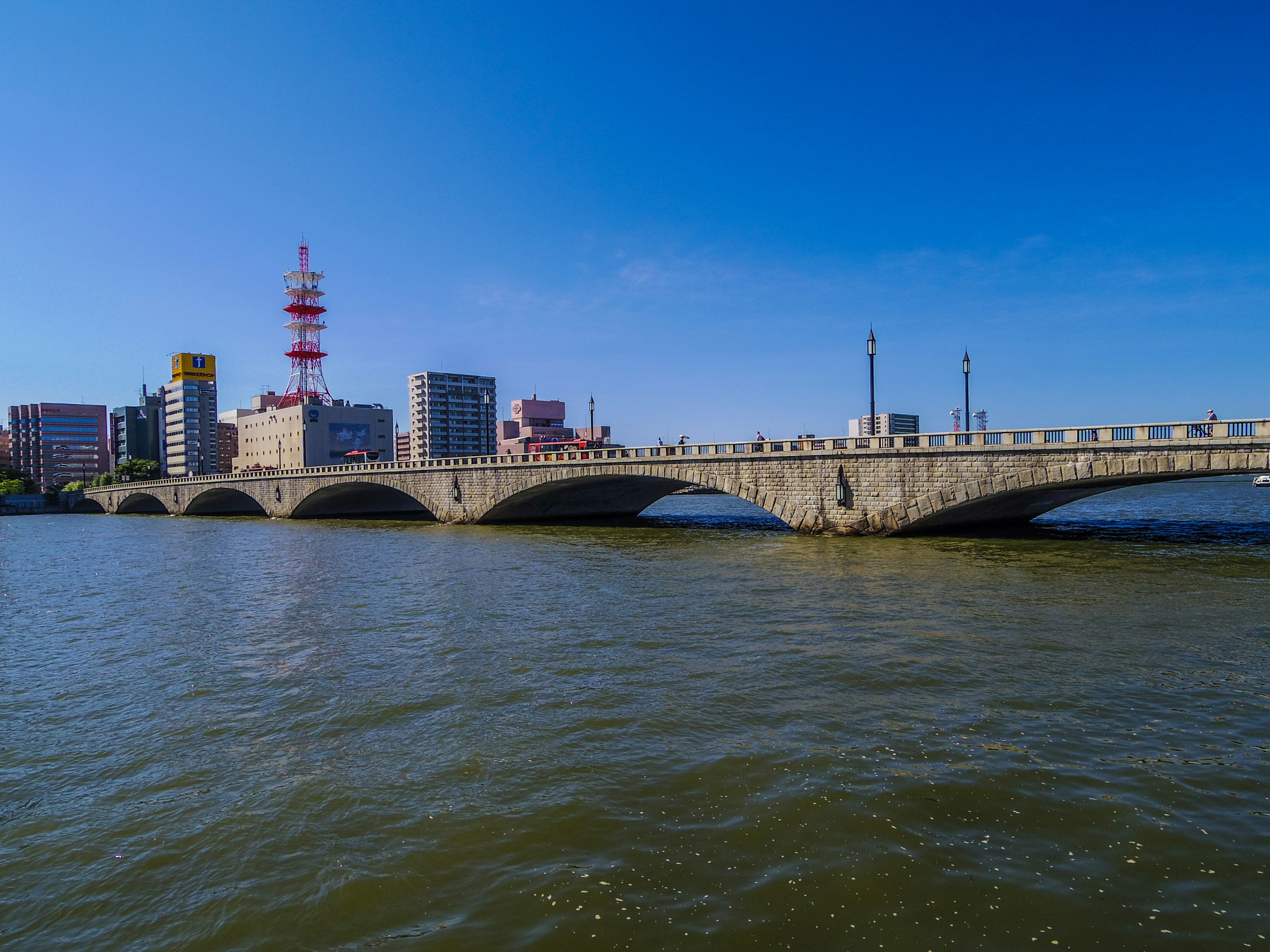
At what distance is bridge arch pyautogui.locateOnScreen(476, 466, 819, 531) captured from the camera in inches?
1686

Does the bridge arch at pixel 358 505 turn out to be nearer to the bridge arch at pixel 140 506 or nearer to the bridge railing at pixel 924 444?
the bridge railing at pixel 924 444

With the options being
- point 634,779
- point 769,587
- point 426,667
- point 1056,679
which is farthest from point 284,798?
point 769,587

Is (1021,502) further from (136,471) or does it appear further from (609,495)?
(136,471)

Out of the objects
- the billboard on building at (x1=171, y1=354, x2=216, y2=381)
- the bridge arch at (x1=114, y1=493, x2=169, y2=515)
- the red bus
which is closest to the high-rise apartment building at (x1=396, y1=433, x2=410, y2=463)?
the billboard on building at (x1=171, y1=354, x2=216, y2=381)

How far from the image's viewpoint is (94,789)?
30.3 feet

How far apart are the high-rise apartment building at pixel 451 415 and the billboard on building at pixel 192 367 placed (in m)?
45.1

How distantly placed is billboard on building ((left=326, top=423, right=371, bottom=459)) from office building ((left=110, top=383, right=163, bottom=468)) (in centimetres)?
7260

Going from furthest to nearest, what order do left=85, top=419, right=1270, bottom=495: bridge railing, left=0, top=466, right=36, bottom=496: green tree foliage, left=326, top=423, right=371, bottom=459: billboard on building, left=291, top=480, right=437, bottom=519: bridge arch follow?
left=0, top=466, right=36, bottom=496: green tree foliage, left=326, top=423, right=371, bottom=459: billboard on building, left=291, top=480, right=437, bottom=519: bridge arch, left=85, top=419, right=1270, bottom=495: bridge railing

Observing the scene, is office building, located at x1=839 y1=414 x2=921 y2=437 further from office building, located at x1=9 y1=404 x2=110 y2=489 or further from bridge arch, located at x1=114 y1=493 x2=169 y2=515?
office building, located at x1=9 y1=404 x2=110 y2=489

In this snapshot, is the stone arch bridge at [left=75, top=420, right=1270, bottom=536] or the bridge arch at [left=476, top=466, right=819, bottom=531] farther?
the bridge arch at [left=476, top=466, right=819, bottom=531]

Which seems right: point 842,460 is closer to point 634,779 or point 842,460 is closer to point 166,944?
point 634,779

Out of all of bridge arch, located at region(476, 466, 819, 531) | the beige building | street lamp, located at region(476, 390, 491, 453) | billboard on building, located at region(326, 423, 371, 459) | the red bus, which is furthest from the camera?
street lamp, located at region(476, 390, 491, 453)

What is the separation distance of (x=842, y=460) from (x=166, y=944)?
1468 inches

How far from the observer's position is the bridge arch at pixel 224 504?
9169 cm
